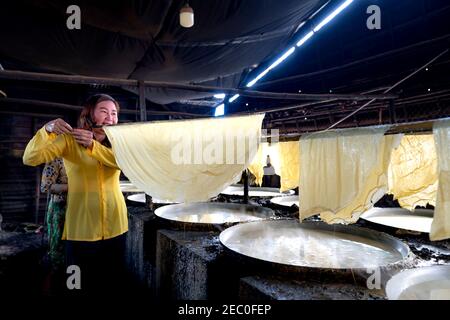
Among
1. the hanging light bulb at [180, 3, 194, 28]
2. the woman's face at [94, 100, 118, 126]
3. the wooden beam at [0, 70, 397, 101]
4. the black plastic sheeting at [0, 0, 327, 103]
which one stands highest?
the black plastic sheeting at [0, 0, 327, 103]

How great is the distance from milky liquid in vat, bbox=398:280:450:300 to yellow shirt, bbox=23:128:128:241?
7.22 ft

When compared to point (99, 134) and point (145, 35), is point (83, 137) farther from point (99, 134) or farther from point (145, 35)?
point (145, 35)

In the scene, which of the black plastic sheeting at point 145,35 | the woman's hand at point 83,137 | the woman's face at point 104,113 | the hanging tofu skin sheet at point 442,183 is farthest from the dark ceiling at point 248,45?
the hanging tofu skin sheet at point 442,183

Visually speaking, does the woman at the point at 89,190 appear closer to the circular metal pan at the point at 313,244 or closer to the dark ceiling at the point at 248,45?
the circular metal pan at the point at 313,244

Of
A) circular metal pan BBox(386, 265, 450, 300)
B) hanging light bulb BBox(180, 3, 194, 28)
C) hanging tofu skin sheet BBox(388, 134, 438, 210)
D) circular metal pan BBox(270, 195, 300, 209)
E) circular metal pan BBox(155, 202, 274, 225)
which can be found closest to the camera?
circular metal pan BBox(386, 265, 450, 300)

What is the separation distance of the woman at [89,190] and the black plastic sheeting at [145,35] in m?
1.31

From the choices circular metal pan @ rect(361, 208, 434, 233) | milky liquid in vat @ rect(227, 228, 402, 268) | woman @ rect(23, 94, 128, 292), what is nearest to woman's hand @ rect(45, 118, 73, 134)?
woman @ rect(23, 94, 128, 292)

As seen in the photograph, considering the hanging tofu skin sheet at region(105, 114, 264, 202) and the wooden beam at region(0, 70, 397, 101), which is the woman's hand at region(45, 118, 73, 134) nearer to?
the hanging tofu skin sheet at region(105, 114, 264, 202)

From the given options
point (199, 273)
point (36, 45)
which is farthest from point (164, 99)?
point (199, 273)

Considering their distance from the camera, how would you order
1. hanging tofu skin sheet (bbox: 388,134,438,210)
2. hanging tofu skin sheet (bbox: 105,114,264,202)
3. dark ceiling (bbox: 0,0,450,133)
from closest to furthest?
1. hanging tofu skin sheet (bbox: 105,114,264,202)
2. hanging tofu skin sheet (bbox: 388,134,438,210)
3. dark ceiling (bbox: 0,0,450,133)

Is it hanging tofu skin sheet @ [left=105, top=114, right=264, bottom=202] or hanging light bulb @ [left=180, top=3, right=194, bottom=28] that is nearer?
hanging tofu skin sheet @ [left=105, top=114, right=264, bottom=202]

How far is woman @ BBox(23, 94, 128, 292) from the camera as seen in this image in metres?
2.30

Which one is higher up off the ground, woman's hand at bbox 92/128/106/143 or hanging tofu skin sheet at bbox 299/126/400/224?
woman's hand at bbox 92/128/106/143

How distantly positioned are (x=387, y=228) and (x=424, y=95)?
295 cm
